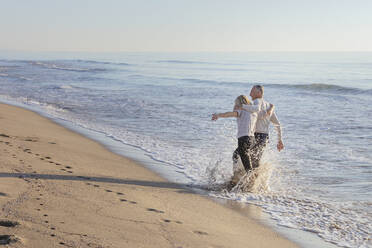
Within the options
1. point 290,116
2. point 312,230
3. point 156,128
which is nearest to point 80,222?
point 312,230

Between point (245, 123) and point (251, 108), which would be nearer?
point (251, 108)

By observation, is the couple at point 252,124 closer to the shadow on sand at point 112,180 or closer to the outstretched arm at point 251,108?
the outstretched arm at point 251,108

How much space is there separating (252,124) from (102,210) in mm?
2518

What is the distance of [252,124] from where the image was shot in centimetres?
588

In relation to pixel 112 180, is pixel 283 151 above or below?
Result: above

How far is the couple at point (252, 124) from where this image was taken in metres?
5.84

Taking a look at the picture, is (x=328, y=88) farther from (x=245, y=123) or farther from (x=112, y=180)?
(x=112, y=180)

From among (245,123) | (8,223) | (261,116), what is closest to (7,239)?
(8,223)

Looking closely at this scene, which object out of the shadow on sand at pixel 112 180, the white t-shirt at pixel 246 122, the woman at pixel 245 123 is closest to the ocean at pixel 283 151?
the shadow on sand at pixel 112 180

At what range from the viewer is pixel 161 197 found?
5.53 m

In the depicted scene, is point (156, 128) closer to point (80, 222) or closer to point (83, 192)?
point (83, 192)

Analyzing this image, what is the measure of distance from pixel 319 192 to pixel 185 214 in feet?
8.73

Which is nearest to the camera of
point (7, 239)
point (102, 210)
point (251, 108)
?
point (7, 239)

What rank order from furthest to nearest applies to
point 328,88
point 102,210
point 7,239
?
point 328,88 → point 102,210 → point 7,239
